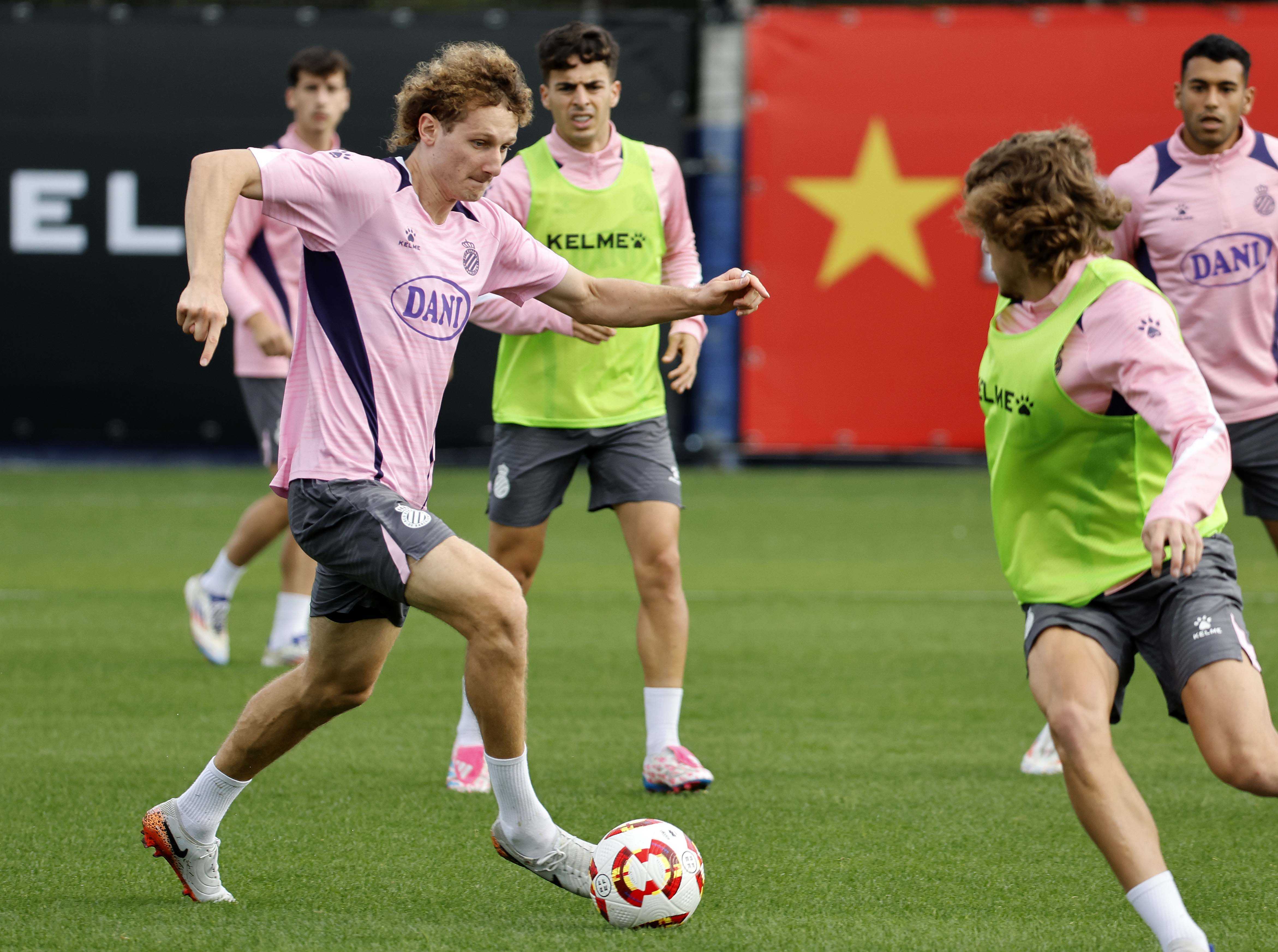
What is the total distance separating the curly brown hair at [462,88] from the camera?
411 centimetres

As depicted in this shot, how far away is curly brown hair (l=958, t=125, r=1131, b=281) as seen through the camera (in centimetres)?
356

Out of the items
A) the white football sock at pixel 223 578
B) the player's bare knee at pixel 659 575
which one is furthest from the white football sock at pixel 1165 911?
the white football sock at pixel 223 578

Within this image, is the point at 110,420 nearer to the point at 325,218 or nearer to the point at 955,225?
the point at 955,225

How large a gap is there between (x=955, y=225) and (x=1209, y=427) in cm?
1166

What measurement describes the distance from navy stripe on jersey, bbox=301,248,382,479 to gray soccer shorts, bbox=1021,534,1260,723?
1658 mm

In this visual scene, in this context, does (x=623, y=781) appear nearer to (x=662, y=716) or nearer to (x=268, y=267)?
(x=662, y=716)

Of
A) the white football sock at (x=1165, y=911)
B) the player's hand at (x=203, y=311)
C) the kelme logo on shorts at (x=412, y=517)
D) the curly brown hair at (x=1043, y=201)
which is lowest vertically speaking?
the white football sock at (x=1165, y=911)

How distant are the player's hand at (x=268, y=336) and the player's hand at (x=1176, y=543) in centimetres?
445

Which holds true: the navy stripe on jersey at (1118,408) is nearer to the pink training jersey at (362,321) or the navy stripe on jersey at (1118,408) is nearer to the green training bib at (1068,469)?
the green training bib at (1068,469)

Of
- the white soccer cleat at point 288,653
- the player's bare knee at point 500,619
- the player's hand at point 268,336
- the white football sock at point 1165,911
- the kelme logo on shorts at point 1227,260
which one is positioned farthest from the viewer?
the white soccer cleat at point 288,653

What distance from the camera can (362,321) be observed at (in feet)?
13.5

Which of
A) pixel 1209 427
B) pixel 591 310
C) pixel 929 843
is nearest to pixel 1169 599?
pixel 1209 427

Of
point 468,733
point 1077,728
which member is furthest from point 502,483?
point 1077,728

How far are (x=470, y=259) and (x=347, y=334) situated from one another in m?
0.40
